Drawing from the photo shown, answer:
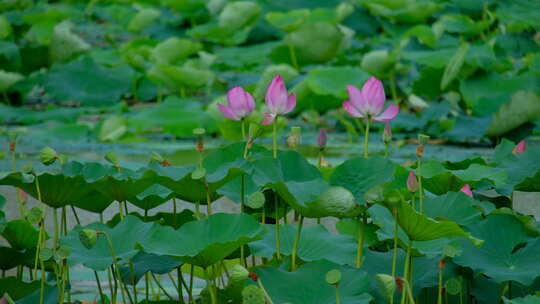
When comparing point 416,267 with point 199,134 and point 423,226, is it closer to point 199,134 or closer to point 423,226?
point 423,226

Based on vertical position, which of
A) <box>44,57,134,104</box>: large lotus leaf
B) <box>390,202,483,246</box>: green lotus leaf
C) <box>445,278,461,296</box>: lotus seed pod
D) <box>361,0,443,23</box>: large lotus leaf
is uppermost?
<box>390,202,483,246</box>: green lotus leaf

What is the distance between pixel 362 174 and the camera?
1148mm

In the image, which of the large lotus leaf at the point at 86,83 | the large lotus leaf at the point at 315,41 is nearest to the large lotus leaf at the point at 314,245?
the large lotus leaf at the point at 86,83

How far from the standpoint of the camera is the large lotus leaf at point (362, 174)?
1.13 meters

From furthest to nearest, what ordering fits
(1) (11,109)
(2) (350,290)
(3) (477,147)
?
(1) (11,109), (3) (477,147), (2) (350,290)

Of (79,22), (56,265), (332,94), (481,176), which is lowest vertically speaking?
(79,22)

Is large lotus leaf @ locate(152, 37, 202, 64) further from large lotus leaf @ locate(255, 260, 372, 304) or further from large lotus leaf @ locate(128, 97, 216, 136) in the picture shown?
large lotus leaf @ locate(255, 260, 372, 304)

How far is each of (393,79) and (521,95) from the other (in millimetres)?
863

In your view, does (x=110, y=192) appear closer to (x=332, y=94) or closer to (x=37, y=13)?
(x=332, y=94)

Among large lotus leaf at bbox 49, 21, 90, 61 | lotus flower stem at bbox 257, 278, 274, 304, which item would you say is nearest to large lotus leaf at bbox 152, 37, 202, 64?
large lotus leaf at bbox 49, 21, 90, 61

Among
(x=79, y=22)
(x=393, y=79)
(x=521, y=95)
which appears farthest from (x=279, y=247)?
(x=79, y=22)

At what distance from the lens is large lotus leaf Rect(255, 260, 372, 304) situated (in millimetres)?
995

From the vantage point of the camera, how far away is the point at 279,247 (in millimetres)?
1126

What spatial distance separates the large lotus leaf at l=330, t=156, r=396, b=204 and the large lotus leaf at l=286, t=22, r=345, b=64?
7.30 ft
